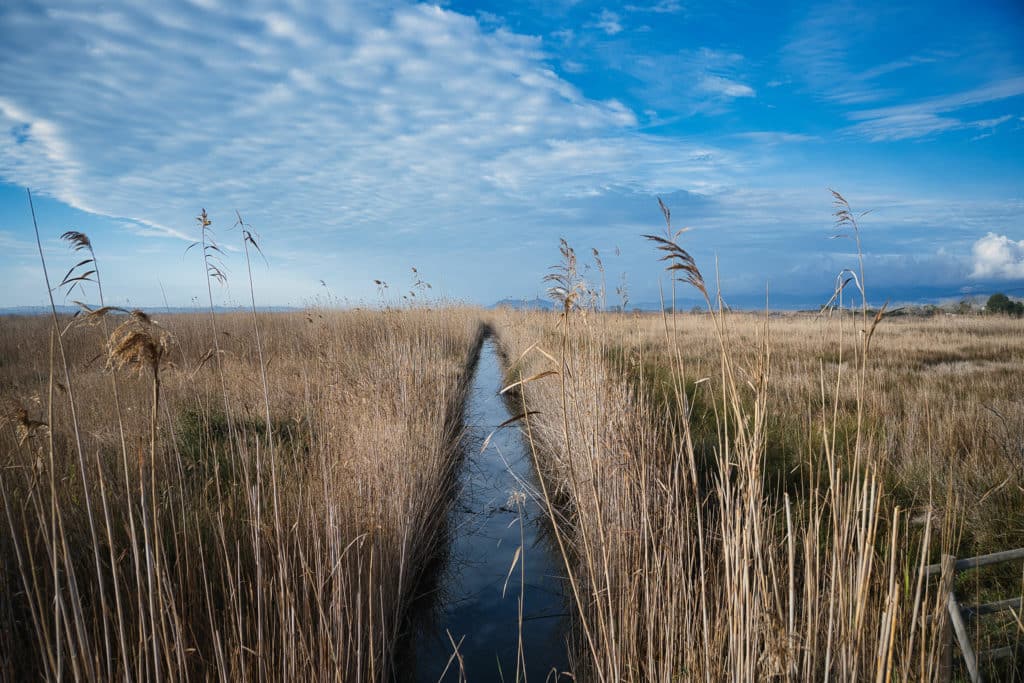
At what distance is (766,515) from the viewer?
8.46ft

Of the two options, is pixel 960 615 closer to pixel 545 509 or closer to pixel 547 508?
pixel 547 508

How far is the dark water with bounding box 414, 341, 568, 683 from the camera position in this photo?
9.72ft

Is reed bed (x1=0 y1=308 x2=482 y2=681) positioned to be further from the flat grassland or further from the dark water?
the dark water

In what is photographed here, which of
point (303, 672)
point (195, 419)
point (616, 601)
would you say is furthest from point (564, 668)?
point (195, 419)

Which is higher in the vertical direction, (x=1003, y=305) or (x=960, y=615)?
(x=960, y=615)

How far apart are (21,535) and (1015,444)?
5789 mm

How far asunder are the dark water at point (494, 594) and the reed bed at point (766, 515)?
233 mm

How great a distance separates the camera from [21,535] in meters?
2.27

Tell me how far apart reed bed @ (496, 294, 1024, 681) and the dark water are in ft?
0.76

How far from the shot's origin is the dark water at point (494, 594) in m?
2.96

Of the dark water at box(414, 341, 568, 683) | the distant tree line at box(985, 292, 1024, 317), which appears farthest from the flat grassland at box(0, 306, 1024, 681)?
the distant tree line at box(985, 292, 1024, 317)

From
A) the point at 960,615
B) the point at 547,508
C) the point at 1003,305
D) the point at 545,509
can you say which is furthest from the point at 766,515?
the point at 1003,305

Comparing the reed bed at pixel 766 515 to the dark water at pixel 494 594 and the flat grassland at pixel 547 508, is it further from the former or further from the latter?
the dark water at pixel 494 594

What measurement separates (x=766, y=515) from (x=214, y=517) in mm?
2715
